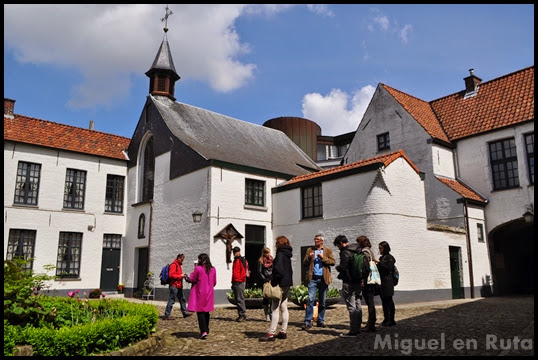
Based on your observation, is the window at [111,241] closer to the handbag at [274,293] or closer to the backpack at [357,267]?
the handbag at [274,293]

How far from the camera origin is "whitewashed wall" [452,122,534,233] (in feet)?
58.2

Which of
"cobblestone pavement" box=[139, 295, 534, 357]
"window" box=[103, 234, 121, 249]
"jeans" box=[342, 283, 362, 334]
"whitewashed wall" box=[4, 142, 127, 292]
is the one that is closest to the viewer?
"cobblestone pavement" box=[139, 295, 534, 357]

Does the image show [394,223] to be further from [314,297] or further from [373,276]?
[314,297]

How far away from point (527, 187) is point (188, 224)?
556 inches

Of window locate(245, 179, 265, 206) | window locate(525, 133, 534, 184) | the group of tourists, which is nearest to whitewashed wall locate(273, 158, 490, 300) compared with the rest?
window locate(245, 179, 265, 206)

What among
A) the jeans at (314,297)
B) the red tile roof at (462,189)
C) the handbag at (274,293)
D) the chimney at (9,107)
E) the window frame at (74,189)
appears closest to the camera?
the handbag at (274,293)

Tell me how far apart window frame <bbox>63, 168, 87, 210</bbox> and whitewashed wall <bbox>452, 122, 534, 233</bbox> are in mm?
18025

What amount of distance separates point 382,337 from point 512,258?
1547cm

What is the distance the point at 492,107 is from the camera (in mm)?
19672

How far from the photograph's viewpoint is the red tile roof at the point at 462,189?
18141 mm

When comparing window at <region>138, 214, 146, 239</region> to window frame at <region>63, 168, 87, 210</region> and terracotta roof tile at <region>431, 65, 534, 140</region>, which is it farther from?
terracotta roof tile at <region>431, 65, 534, 140</region>

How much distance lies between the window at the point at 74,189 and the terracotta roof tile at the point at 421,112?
1596cm

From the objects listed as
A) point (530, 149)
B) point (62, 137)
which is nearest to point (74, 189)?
point (62, 137)

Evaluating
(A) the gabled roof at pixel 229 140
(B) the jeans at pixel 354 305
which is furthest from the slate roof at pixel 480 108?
(B) the jeans at pixel 354 305
